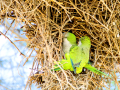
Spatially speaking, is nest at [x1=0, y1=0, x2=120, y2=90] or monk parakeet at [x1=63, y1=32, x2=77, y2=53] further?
monk parakeet at [x1=63, y1=32, x2=77, y2=53]

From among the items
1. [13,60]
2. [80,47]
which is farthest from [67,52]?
[13,60]

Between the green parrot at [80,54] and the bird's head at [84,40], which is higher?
the bird's head at [84,40]

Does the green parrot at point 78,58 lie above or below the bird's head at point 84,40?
below

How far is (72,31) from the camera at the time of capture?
Result: 52.4 inches

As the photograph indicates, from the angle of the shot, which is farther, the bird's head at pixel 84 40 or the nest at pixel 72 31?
the bird's head at pixel 84 40

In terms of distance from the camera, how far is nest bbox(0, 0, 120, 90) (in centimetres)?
109

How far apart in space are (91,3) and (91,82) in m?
0.61

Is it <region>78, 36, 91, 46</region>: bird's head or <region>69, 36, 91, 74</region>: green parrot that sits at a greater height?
<region>78, 36, 91, 46</region>: bird's head

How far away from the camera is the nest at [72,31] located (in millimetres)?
1095

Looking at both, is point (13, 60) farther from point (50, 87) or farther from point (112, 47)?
point (112, 47)

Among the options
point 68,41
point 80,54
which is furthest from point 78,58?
point 68,41

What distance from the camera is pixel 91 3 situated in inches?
47.0

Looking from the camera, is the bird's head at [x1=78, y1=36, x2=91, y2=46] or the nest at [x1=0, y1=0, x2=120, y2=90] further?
the bird's head at [x1=78, y1=36, x2=91, y2=46]

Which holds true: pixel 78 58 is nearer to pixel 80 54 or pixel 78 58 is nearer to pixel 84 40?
pixel 80 54
